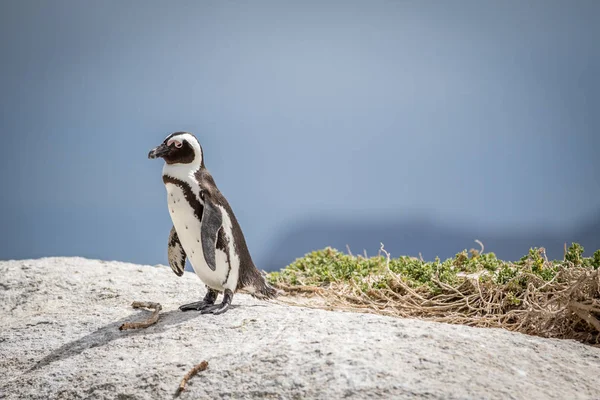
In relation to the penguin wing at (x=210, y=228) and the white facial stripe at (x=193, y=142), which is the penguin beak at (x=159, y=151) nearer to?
the white facial stripe at (x=193, y=142)

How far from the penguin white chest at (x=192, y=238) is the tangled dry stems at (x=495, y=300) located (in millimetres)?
1160

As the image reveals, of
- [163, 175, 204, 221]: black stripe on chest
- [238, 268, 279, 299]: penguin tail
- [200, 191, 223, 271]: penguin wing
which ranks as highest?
[163, 175, 204, 221]: black stripe on chest

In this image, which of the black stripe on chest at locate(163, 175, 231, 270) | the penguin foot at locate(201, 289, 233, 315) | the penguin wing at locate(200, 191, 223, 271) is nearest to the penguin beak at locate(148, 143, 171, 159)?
the black stripe on chest at locate(163, 175, 231, 270)

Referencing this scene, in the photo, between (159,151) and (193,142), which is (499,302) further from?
(159,151)

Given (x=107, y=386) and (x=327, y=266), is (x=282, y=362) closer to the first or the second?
(x=107, y=386)

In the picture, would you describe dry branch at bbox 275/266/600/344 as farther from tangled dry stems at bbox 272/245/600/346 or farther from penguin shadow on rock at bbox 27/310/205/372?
penguin shadow on rock at bbox 27/310/205/372

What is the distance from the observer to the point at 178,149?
384 centimetres

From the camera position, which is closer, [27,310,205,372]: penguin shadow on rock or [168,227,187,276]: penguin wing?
[27,310,205,372]: penguin shadow on rock

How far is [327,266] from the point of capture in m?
6.24

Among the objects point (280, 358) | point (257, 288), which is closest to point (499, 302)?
point (257, 288)

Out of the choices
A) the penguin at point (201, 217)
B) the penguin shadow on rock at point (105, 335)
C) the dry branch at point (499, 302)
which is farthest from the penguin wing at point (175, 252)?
the dry branch at point (499, 302)

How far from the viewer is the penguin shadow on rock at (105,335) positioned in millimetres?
3682

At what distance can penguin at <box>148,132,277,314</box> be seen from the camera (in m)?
3.77

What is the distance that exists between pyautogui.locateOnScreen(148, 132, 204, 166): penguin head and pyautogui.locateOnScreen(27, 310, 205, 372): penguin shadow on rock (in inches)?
37.6
